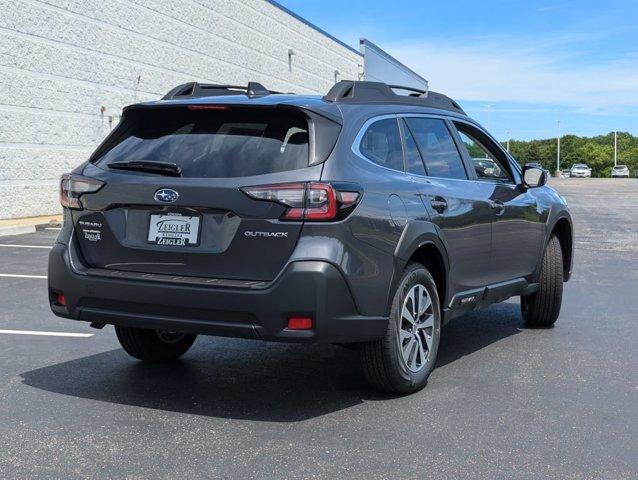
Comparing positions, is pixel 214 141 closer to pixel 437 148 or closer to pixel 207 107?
pixel 207 107

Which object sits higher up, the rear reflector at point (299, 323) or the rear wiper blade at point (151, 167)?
the rear wiper blade at point (151, 167)

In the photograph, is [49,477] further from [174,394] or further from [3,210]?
[3,210]

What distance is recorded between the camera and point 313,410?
4.78m

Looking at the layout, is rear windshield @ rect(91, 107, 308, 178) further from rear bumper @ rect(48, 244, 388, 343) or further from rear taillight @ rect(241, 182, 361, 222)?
rear bumper @ rect(48, 244, 388, 343)

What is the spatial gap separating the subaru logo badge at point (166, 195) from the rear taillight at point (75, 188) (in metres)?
0.44

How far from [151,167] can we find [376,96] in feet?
5.16

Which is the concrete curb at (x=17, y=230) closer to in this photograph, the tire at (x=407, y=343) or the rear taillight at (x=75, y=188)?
the rear taillight at (x=75, y=188)

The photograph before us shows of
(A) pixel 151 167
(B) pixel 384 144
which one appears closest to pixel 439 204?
(B) pixel 384 144

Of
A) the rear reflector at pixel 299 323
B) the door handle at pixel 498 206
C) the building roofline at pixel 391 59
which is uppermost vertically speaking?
the building roofline at pixel 391 59

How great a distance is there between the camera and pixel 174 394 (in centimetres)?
507

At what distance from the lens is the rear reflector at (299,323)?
434 centimetres

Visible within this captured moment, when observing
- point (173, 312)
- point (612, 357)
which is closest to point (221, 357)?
point (173, 312)

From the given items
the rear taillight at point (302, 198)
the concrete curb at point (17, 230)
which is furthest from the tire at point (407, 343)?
the concrete curb at point (17, 230)

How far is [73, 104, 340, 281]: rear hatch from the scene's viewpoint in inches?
172
